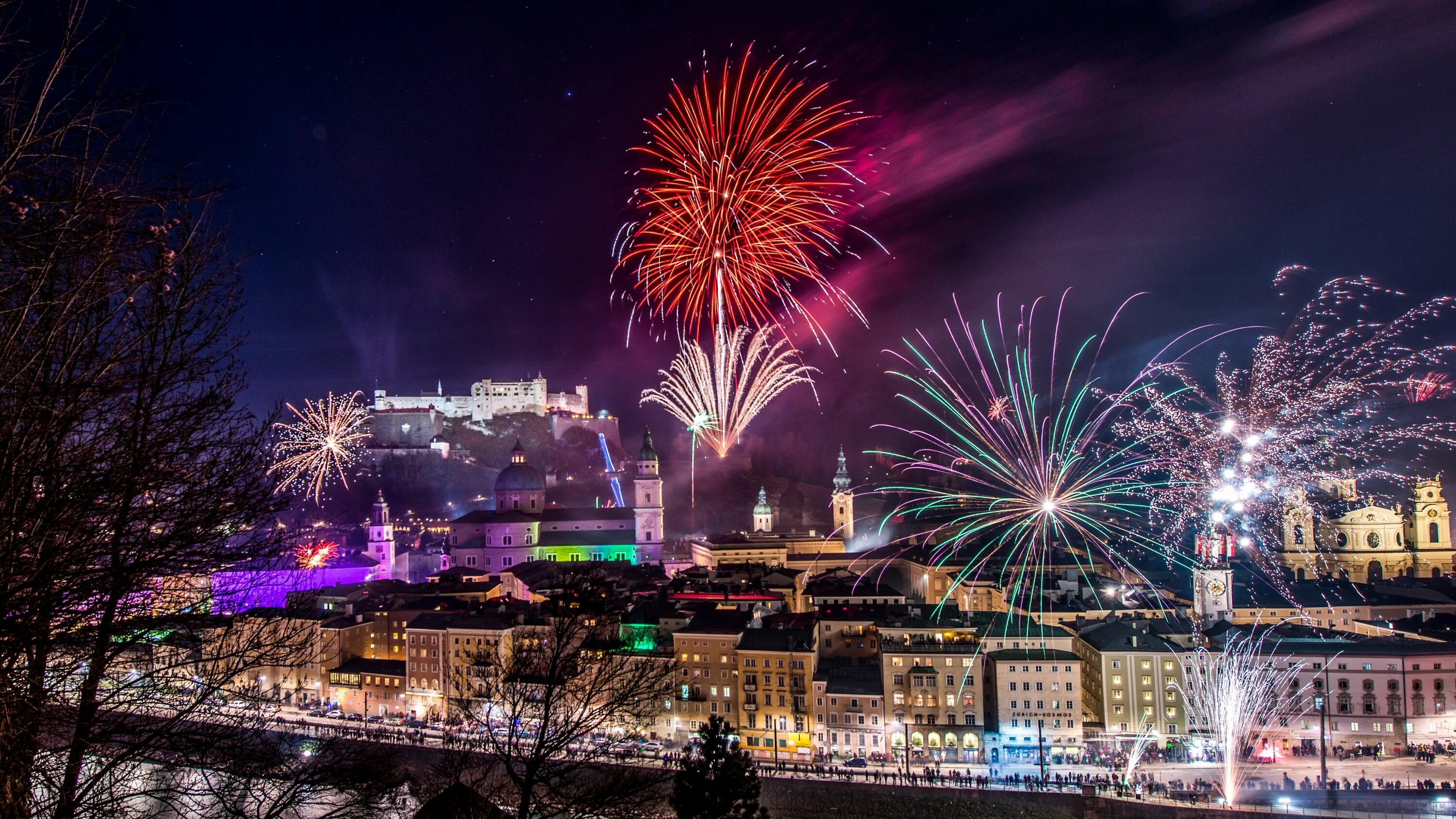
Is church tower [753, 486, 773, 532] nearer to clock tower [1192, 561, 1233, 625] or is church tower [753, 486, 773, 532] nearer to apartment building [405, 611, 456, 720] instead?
apartment building [405, 611, 456, 720]

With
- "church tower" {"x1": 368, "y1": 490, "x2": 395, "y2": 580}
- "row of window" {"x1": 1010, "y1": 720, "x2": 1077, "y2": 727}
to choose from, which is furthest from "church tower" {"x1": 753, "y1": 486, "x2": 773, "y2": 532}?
"row of window" {"x1": 1010, "y1": 720, "x2": 1077, "y2": 727}

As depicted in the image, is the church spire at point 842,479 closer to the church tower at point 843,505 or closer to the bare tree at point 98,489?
the church tower at point 843,505

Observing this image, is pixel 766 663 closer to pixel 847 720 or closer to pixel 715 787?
pixel 847 720

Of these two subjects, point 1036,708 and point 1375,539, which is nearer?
point 1036,708

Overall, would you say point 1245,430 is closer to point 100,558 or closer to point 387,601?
point 100,558

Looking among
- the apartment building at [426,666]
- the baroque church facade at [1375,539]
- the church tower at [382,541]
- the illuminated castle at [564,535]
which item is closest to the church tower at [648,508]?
the illuminated castle at [564,535]

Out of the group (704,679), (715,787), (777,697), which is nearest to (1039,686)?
(777,697)

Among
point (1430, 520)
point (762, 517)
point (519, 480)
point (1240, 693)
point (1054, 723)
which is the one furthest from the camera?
point (519, 480)
